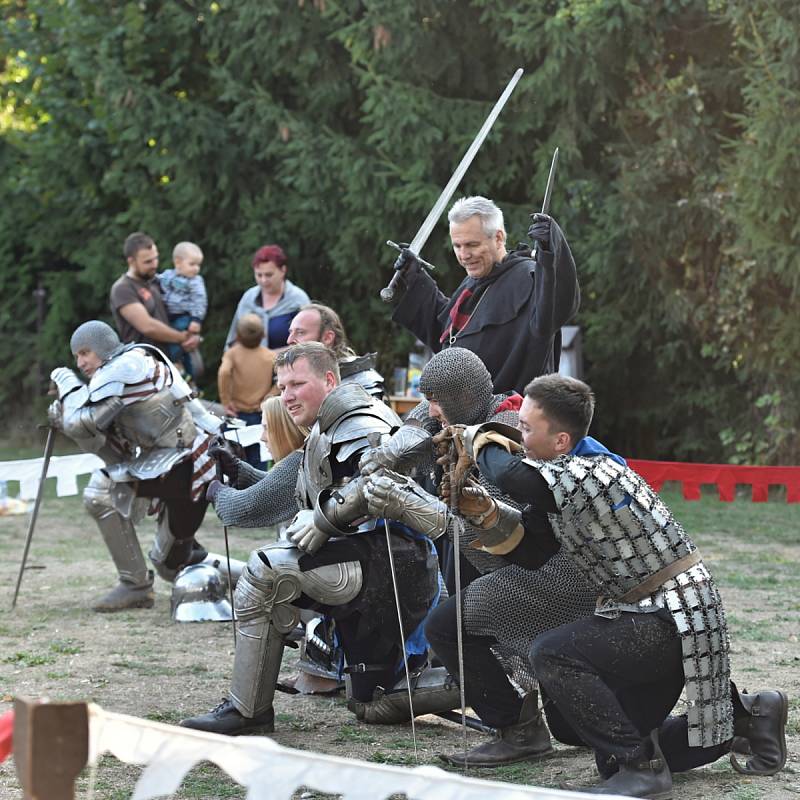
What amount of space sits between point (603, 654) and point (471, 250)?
1.91 metres

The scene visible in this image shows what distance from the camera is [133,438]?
22.4 feet

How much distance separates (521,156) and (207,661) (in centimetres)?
776

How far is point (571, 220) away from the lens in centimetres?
1234

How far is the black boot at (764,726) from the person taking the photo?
402 centimetres

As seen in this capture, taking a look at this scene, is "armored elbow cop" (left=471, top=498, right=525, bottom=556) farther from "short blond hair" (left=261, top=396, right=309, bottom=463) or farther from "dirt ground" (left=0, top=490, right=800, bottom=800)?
"short blond hair" (left=261, top=396, right=309, bottom=463)

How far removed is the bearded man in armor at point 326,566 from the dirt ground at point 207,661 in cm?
24

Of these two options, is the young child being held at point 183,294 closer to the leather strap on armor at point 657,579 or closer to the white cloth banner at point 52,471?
the white cloth banner at point 52,471

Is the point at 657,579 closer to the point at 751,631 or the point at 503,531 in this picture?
the point at 503,531

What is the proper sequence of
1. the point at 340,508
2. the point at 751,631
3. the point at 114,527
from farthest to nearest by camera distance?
the point at 114,527
the point at 751,631
the point at 340,508

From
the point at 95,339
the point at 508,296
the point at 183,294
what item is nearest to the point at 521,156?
the point at 183,294

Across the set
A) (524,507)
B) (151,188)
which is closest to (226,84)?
(151,188)

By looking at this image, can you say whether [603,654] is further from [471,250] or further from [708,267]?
[708,267]

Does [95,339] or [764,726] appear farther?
[95,339]

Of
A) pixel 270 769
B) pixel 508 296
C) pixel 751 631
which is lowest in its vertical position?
pixel 751 631
